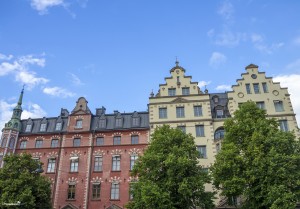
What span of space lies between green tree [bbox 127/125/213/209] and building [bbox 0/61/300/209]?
9.33m

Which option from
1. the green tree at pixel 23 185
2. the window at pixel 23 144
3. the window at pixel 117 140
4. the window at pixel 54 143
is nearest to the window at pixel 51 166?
the window at pixel 54 143

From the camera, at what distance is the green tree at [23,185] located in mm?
27266

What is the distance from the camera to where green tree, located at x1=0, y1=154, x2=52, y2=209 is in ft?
89.5

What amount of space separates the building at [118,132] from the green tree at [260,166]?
10015mm


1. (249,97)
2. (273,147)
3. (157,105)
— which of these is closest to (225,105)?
(249,97)

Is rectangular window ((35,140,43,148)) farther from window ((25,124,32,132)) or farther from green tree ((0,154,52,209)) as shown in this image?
green tree ((0,154,52,209))

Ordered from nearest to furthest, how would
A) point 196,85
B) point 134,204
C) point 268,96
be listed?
1. point 134,204
2. point 268,96
3. point 196,85

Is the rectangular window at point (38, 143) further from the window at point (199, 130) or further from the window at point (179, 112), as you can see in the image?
the window at point (199, 130)

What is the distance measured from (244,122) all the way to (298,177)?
247 inches

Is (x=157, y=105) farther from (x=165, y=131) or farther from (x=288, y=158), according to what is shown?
(x=288, y=158)

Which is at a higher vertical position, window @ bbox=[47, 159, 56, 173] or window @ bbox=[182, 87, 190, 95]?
window @ bbox=[182, 87, 190, 95]

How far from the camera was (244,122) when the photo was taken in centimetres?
2577

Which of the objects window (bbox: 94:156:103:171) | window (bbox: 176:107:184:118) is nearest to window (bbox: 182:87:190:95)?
window (bbox: 176:107:184:118)

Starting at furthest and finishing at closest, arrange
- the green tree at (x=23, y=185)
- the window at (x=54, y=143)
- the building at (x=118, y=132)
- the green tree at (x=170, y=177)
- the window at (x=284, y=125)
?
the window at (x=54, y=143)
the building at (x=118, y=132)
the window at (x=284, y=125)
the green tree at (x=23, y=185)
the green tree at (x=170, y=177)
